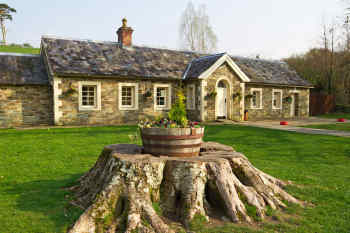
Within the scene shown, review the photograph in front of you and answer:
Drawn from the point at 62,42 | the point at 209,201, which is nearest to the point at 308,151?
the point at 209,201

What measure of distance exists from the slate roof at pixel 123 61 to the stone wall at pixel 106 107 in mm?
563

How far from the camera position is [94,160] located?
808cm

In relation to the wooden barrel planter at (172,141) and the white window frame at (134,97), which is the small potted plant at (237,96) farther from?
the wooden barrel planter at (172,141)

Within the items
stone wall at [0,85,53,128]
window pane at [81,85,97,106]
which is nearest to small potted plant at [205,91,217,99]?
window pane at [81,85,97,106]

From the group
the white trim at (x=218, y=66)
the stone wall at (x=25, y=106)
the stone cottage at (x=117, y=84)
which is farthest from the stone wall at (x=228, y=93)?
the stone wall at (x=25, y=106)

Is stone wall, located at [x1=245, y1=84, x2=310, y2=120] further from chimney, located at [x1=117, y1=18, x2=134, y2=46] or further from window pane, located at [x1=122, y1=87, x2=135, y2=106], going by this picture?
chimney, located at [x1=117, y1=18, x2=134, y2=46]

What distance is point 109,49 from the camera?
19.1 m

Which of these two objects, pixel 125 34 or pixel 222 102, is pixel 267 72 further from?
pixel 125 34

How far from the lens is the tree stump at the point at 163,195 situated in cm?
375

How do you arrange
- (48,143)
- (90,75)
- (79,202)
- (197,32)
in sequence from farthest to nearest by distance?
(197,32) < (90,75) < (48,143) < (79,202)

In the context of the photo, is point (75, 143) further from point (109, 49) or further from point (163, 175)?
point (109, 49)

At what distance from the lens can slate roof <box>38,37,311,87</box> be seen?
54.1 feet

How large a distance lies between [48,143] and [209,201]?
812 centimetres

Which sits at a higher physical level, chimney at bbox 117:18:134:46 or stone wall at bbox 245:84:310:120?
chimney at bbox 117:18:134:46
